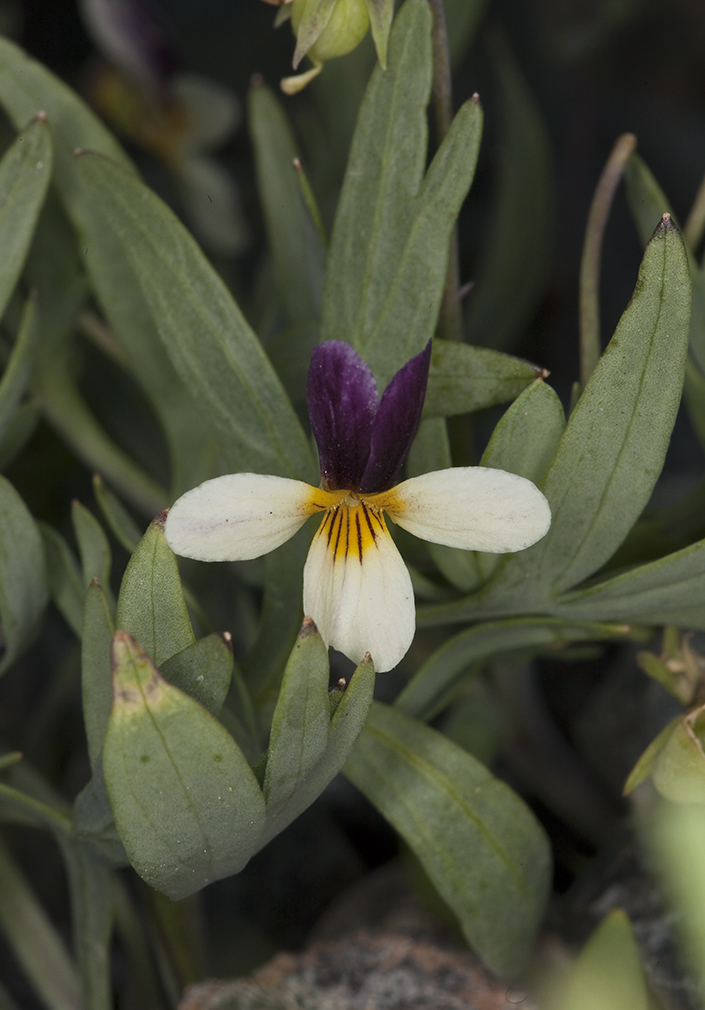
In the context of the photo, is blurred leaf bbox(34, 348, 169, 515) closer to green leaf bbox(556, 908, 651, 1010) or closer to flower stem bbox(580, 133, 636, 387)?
flower stem bbox(580, 133, 636, 387)

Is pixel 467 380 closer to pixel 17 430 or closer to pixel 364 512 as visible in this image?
pixel 364 512

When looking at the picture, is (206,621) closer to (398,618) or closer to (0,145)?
(398,618)

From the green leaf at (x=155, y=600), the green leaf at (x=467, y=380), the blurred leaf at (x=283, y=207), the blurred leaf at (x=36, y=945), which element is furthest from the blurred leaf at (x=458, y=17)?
the blurred leaf at (x=36, y=945)

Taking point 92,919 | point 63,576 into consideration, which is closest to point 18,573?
point 63,576

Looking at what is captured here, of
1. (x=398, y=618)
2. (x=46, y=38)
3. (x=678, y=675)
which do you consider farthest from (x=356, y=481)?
(x=46, y=38)

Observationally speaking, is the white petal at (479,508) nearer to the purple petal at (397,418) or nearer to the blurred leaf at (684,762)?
the purple petal at (397,418)

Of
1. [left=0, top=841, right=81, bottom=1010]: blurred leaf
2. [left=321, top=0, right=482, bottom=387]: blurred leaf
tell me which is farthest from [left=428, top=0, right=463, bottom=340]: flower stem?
[left=0, top=841, right=81, bottom=1010]: blurred leaf

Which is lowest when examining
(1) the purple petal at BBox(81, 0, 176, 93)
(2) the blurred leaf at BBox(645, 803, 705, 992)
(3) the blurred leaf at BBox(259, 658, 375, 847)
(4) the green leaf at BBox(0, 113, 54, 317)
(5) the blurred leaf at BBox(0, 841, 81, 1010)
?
(2) the blurred leaf at BBox(645, 803, 705, 992)
